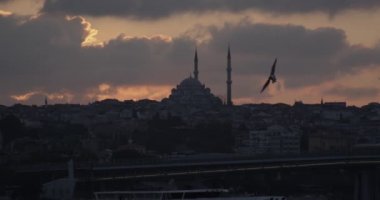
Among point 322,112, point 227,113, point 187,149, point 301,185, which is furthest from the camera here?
point 322,112

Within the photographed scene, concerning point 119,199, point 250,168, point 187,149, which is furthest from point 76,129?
point 119,199

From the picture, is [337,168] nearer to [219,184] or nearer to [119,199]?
[219,184]

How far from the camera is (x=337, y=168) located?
9575 centimetres

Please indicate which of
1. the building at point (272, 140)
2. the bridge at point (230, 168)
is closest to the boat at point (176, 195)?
the bridge at point (230, 168)

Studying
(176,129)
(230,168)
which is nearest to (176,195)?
(230,168)

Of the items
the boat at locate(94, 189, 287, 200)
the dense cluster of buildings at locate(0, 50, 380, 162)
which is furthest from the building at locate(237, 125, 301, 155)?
the boat at locate(94, 189, 287, 200)

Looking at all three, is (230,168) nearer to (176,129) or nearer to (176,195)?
(176,195)

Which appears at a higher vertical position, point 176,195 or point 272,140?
point 272,140

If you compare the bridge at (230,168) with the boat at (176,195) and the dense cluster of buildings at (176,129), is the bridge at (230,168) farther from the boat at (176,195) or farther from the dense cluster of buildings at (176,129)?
the boat at (176,195)

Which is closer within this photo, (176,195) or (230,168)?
(176,195)

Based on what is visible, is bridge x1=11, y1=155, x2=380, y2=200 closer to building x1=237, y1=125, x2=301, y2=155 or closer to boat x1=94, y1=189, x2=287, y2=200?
boat x1=94, y1=189, x2=287, y2=200

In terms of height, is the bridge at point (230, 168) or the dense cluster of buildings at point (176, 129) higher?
the dense cluster of buildings at point (176, 129)

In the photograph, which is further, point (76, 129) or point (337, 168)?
point (76, 129)

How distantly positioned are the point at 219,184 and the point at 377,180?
11750mm
